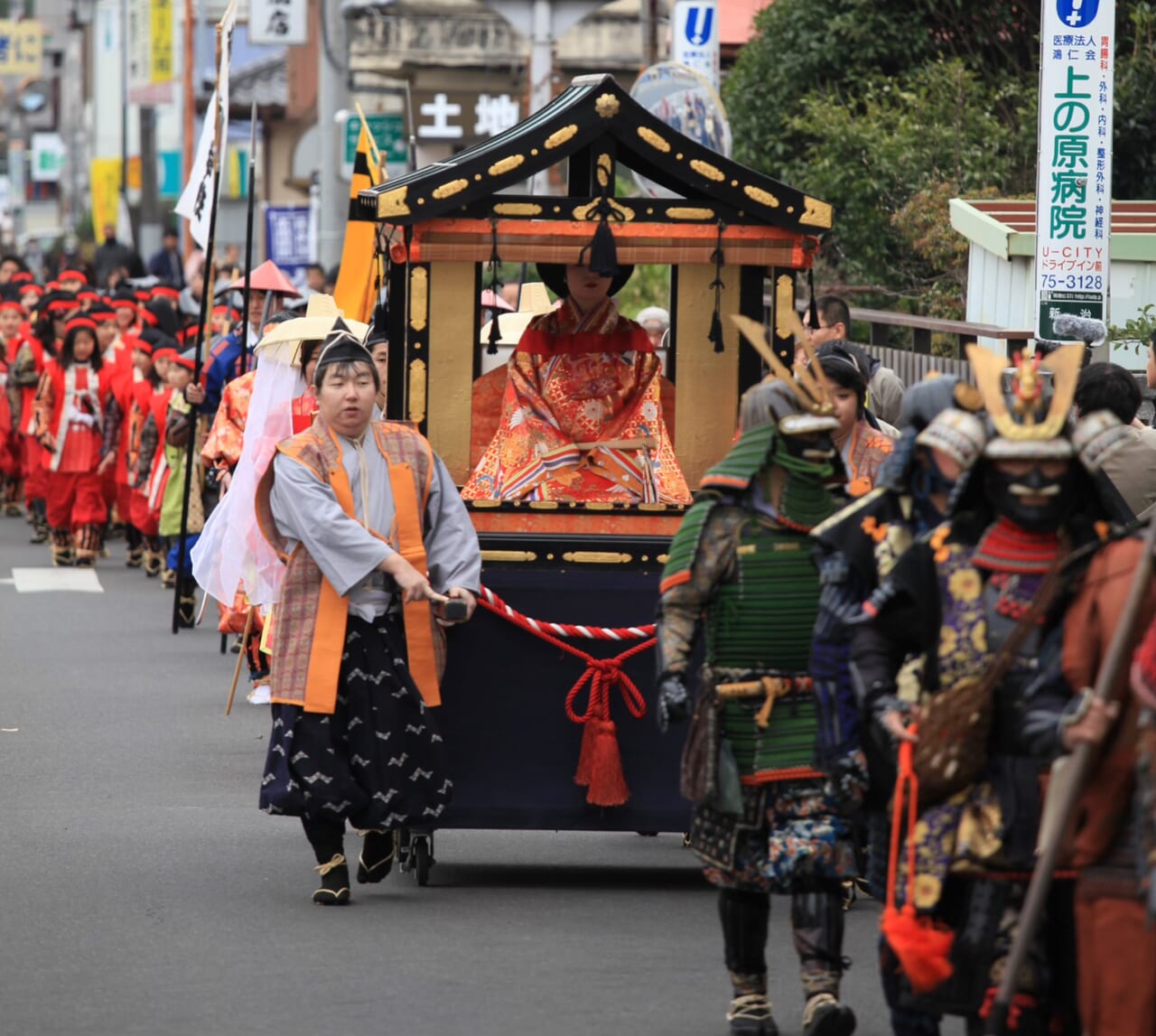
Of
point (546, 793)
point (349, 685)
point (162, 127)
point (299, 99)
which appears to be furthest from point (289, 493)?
point (162, 127)

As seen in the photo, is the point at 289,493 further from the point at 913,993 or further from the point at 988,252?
the point at 988,252

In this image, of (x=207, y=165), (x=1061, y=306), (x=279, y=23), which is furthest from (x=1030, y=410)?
(x=279, y=23)

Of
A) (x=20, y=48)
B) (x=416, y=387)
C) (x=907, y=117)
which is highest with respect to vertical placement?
(x=20, y=48)

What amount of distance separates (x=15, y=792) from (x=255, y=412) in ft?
6.05

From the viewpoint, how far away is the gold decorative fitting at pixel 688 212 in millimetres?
8750

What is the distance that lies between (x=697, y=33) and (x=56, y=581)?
6205 mm

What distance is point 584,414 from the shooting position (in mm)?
9203

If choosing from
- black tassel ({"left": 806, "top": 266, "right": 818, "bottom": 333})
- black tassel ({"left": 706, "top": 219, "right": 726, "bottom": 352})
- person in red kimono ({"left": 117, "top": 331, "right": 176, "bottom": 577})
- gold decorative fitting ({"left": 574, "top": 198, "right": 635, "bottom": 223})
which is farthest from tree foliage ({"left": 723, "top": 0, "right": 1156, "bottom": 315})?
gold decorative fitting ({"left": 574, "top": 198, "right": 635, "bottom": 223})

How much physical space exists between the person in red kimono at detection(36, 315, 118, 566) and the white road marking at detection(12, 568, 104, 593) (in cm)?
40

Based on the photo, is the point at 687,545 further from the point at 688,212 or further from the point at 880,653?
the point at 688,212

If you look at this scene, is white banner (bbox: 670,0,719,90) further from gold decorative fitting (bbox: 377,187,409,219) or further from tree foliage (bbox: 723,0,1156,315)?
gold decorative fitting (bbox: 377,187,409,219)

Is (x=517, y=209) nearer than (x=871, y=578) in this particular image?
No

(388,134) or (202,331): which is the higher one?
(388,134)

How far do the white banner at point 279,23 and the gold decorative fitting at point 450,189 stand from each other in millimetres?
A: 21777
